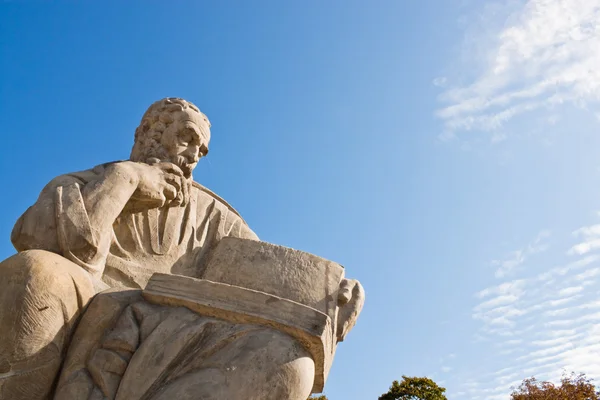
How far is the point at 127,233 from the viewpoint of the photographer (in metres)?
4.29

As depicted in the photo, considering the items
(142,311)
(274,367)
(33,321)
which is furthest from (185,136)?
(274,367)

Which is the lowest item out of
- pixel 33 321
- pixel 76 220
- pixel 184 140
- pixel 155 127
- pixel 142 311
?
pixel 33 321

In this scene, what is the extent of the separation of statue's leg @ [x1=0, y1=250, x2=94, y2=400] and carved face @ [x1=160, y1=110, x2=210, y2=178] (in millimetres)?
1482

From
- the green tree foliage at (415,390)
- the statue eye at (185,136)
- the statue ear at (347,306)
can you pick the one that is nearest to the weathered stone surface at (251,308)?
the statue ear at (347,306)

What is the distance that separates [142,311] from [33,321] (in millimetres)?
548

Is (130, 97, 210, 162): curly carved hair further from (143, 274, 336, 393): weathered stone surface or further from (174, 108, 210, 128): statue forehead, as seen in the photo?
(143, 274, 336, 393): weathered stone surface

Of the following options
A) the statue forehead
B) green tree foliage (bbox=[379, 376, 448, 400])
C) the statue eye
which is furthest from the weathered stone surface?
green tree foliage (bbox=[379, 376, 448, 400])

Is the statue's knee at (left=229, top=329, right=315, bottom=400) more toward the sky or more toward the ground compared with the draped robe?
more toward the ground

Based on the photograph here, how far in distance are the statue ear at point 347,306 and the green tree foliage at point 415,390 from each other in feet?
58.3

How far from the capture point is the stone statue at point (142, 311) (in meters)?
3.10

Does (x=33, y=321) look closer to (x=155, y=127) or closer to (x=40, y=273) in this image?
(x=40, y=273)

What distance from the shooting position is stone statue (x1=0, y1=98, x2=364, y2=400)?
3098 millimetres

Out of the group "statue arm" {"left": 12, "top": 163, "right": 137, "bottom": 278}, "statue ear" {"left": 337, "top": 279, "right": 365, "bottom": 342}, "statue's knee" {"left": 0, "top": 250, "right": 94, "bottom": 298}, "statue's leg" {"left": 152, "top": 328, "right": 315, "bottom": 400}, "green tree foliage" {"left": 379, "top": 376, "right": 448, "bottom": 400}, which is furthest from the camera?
"green tree foliage" {"left": 379, "top": 376, "right": 448, "bottom": 400}

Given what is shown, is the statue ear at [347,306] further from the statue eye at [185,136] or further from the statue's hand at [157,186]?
the statue eye at [185,136]
